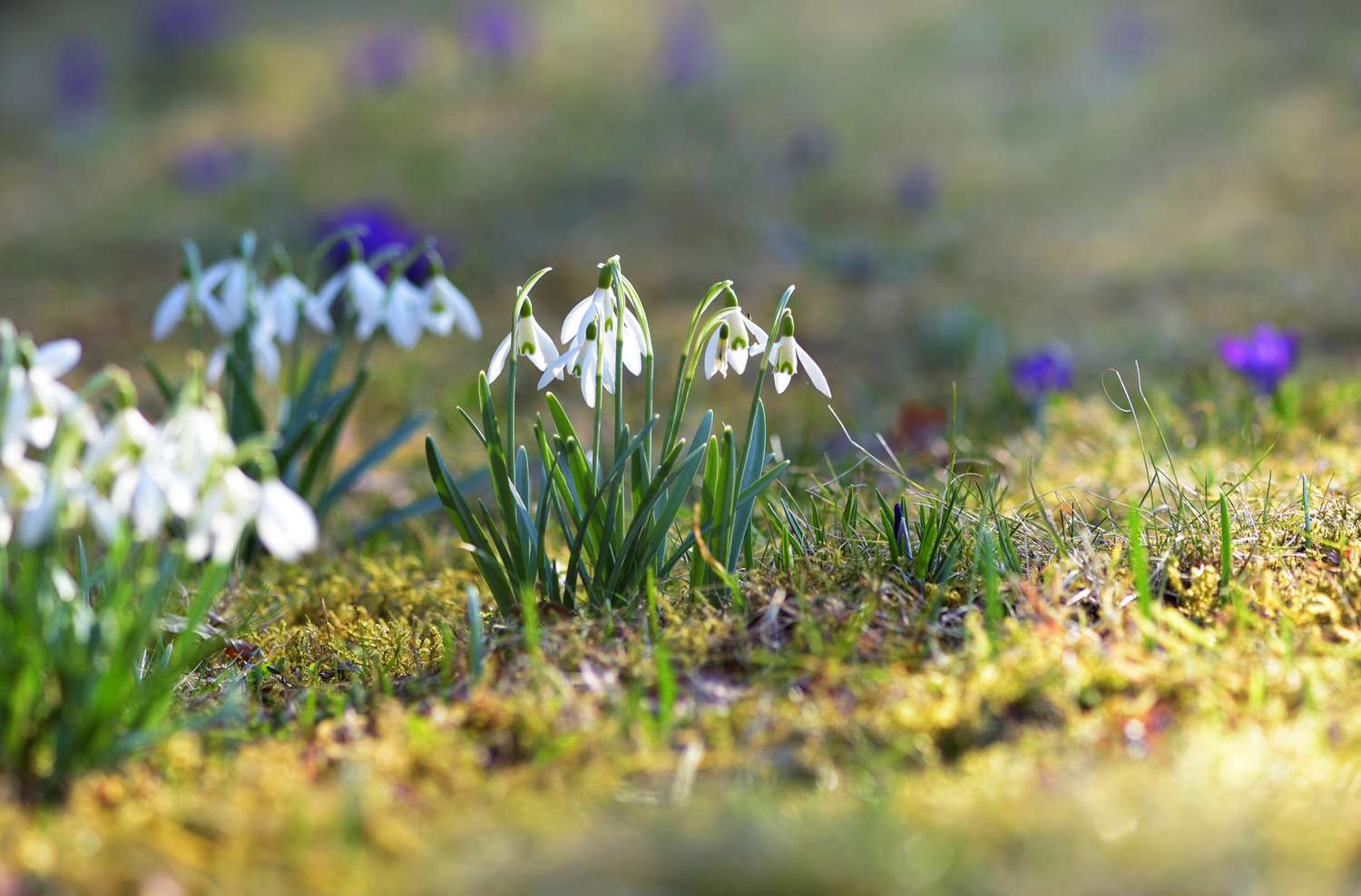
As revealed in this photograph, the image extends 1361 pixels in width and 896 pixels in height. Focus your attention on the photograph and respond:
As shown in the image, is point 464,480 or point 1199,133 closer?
point 464,480

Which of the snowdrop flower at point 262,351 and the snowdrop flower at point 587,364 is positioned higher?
the snowdrop flower at point 262,351

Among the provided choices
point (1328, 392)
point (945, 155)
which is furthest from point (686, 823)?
point (945, 155)

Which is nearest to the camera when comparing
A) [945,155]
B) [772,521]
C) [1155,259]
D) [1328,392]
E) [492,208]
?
[772,521]

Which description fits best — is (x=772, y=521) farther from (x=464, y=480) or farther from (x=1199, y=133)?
(x=1199, y=133)

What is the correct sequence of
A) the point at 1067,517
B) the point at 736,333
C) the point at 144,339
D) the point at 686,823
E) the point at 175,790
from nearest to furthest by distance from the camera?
the point at 686,823
the point at 175,790
the point at 736,333
the point at 1067,517
the point at 144,339

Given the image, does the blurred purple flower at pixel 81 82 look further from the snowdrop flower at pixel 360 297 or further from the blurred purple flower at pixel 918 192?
the snowdrop flower at pixel 360 297

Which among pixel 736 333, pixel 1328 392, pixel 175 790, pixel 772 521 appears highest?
pixel 1328 392

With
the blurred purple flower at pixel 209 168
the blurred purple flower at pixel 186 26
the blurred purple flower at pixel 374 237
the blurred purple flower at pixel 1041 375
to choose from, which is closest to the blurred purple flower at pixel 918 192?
the blurred purple flower at pixel 374 237

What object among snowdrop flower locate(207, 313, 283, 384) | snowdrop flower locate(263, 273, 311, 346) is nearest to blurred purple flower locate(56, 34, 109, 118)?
snowdrop flower locate(207, 313, 283, 384)
